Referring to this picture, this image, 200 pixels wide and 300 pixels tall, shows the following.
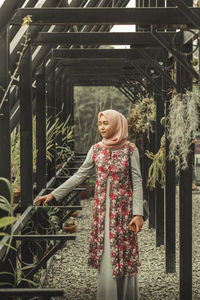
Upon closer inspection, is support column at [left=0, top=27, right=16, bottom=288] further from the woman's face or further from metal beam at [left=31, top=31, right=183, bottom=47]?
metal beam at [left=31, top=31, right=183, bottom=47]

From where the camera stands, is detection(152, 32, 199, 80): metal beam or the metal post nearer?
detection(152, 32, 199, 80): metal beam

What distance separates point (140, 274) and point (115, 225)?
5.08 feet

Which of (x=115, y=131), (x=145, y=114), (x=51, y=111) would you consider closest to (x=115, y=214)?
(x=115, y=131)

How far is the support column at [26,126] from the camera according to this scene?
3.38 meters

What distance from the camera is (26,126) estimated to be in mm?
3420

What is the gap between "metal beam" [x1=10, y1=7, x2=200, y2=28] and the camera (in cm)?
268

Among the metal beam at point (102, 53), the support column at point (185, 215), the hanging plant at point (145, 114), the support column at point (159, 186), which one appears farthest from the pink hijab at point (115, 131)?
the hanging plant at point (145, 114)

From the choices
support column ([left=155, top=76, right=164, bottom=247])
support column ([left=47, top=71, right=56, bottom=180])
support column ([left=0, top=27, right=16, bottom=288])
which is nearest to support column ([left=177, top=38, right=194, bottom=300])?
support column ([left=0, top=27, right=16, bottom=288])

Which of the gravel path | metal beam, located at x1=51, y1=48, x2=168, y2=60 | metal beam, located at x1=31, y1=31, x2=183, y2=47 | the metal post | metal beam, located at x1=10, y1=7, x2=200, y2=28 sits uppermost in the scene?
metal beam, located at x1=51, y1=48, x2=168, y2=60

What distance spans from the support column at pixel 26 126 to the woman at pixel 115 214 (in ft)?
1.20

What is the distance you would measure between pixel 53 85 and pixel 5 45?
2679 millimetres

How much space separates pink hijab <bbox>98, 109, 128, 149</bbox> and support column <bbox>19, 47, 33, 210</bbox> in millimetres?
655

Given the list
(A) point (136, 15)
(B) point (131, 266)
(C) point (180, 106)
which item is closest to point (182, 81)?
(C) point (180, 106)

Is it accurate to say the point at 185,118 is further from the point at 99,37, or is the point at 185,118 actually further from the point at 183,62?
the point at 99,37
